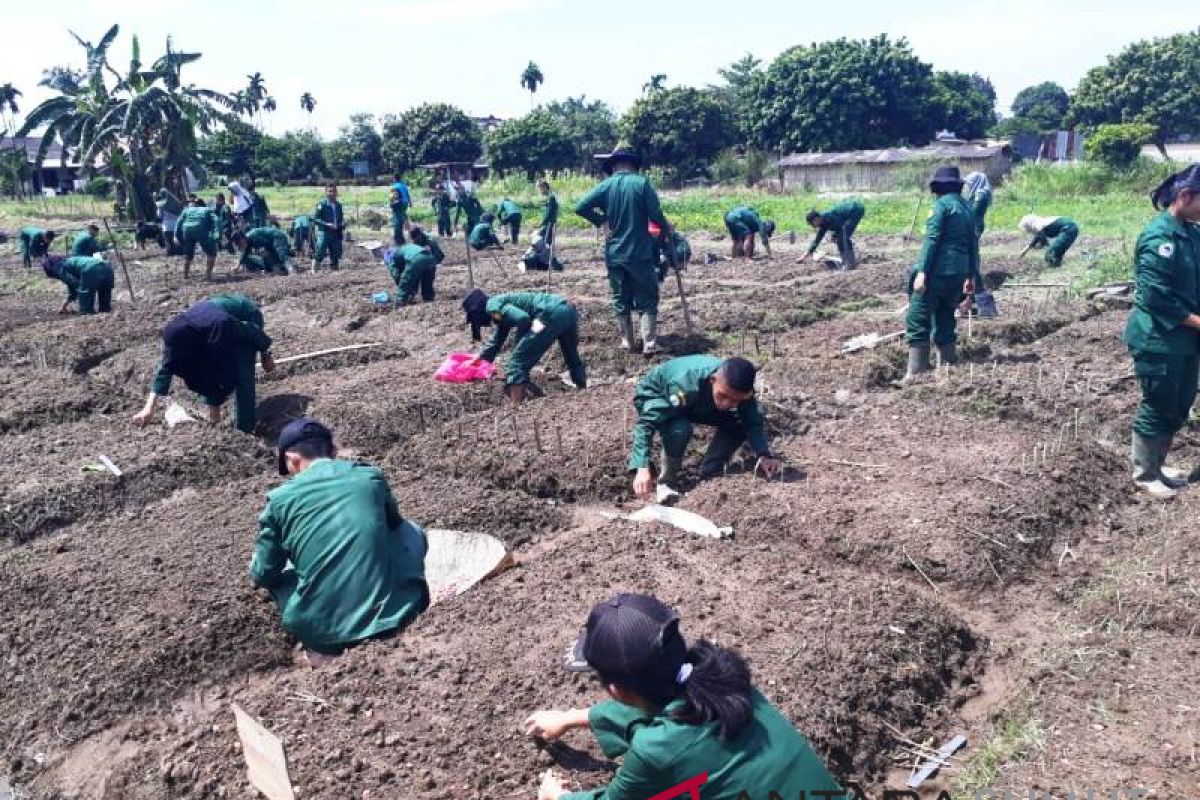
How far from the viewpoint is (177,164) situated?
949 inches

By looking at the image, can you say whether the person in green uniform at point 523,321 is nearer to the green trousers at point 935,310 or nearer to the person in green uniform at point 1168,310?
the green trousers at point 935,310

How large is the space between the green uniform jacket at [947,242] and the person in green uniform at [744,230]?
8364mm

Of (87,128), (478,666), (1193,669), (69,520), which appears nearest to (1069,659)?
(1193,669)

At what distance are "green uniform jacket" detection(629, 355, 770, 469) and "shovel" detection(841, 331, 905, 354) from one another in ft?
12.0

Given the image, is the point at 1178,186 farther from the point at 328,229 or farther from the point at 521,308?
the point at 328,229

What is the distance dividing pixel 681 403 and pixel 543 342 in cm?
240

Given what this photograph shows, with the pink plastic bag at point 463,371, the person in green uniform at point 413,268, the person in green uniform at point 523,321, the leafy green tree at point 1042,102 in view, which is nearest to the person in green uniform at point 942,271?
the person in green uniform at point 523,321

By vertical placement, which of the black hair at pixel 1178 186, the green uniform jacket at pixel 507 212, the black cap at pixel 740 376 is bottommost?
the black cap at pixel 740 376

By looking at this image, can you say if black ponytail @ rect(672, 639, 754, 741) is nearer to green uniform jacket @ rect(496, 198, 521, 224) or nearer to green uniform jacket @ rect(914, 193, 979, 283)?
green uniform jacket @ rect(914, 193, 979, 283)

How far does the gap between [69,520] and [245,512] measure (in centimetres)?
127

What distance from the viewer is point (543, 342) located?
7.10 metres

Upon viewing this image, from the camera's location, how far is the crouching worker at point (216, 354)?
650cm

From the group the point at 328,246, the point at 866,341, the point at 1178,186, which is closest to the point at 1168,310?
the point at 1178,186

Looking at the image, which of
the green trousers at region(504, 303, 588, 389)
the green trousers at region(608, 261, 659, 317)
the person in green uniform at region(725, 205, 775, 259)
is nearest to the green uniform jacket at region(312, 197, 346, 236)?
the person in green uniform at region(725, 205, 775, 259)
